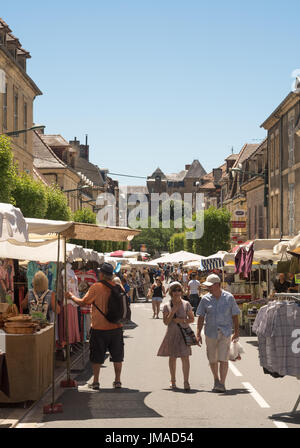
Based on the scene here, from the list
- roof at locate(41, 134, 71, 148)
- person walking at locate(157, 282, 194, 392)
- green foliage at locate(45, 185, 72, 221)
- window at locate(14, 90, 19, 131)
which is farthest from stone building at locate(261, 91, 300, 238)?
roof at locate(41, 134, 71, 148)

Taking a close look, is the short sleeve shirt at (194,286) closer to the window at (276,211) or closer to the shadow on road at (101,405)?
the window at (276,211)

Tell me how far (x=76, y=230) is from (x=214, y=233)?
62.0 meters

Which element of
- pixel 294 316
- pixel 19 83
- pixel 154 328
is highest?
pixel 19 83

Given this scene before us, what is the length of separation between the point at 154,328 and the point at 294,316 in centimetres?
1654

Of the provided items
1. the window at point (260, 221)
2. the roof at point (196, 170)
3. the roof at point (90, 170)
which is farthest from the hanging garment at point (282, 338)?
the roof at point (196, 170)

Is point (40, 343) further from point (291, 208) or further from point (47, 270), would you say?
point (291, 208)

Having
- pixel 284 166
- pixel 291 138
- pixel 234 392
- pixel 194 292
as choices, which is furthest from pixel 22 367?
pixel 284 166

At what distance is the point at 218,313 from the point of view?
1145cm

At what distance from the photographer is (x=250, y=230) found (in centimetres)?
5728

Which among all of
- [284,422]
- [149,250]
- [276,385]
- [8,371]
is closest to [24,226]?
[8,371]

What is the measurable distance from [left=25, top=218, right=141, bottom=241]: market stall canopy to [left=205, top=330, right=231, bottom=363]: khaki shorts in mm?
2612

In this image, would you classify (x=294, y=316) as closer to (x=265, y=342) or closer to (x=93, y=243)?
(x=265, y=342)

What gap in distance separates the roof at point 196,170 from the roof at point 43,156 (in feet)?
393

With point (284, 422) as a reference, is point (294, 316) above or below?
above
